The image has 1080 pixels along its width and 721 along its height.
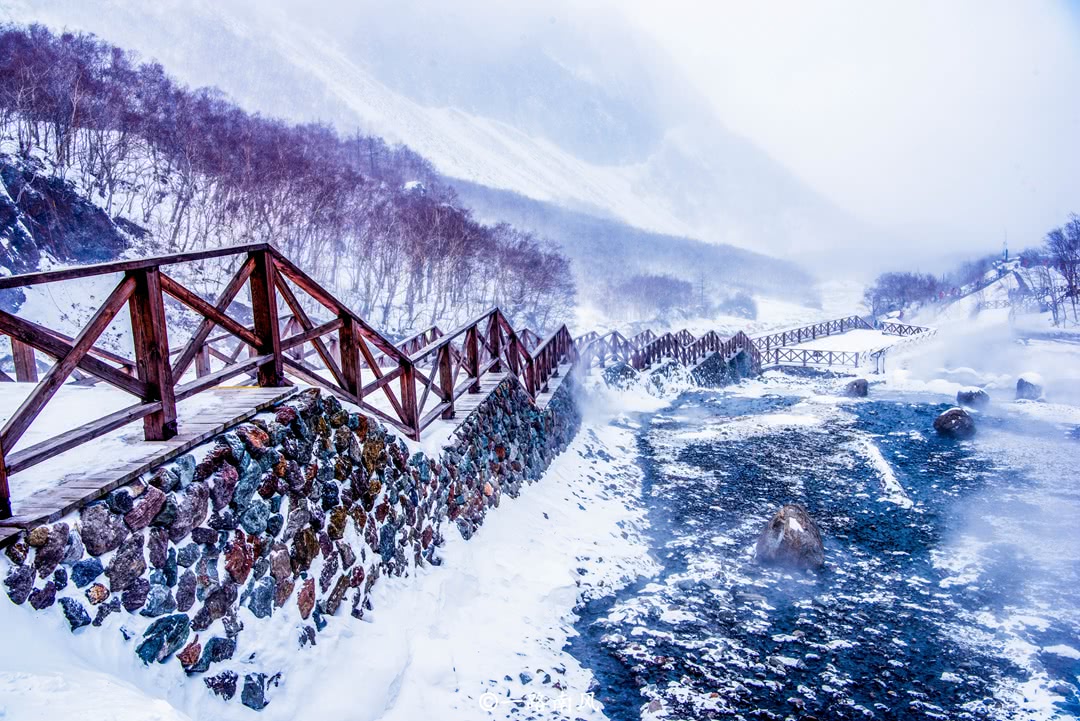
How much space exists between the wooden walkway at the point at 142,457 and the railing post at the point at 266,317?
14 centimetres

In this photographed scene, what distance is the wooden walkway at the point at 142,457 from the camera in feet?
9.55

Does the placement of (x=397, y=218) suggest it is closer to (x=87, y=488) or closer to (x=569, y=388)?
Answer: (x=569, y=388)

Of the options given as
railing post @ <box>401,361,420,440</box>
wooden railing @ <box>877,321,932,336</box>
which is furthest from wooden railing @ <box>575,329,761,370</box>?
wooden railing @ <box>877,321,932,336</box>

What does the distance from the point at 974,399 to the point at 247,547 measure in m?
25.6

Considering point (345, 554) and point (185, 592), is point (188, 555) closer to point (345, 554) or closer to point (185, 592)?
point (185, 592)

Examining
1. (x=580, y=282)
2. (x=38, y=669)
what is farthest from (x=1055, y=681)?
(x=580, y=282)

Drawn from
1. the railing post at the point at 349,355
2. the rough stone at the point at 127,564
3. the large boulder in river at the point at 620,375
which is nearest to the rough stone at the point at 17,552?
the rough stone at the point at 127,564

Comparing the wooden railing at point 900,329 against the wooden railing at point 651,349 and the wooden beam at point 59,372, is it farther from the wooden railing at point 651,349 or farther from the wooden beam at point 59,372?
the wooden beam at point 59,372

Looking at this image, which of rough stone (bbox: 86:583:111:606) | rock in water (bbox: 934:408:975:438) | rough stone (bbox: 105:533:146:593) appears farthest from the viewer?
rock in water (bbox: 934:408:975:438)

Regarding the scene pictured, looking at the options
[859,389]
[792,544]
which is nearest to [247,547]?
[792,544]

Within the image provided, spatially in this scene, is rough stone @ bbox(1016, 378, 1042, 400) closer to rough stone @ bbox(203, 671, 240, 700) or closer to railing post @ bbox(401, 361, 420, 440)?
railing post @ bbox(401, 361, 420, 440)

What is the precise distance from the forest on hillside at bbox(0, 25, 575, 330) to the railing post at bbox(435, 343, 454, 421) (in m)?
23.4

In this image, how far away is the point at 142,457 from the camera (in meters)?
3.54

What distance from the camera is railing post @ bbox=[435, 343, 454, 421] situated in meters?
7.59
